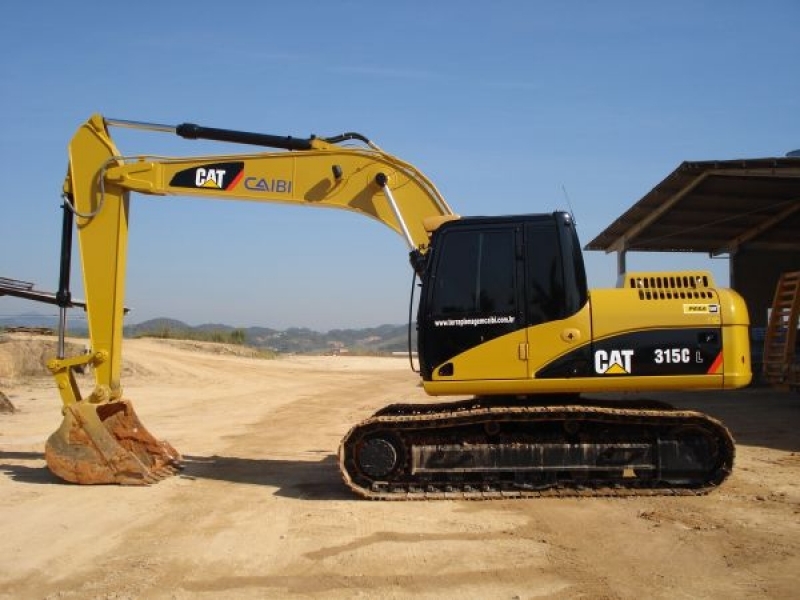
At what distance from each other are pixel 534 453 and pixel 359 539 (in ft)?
7.44

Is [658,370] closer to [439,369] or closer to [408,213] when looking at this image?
[439,369]

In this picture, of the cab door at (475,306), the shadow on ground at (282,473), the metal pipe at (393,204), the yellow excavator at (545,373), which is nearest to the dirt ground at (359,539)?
the shadow on ground at (282,473)

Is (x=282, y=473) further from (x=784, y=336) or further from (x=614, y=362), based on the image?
(x=784, y=336)

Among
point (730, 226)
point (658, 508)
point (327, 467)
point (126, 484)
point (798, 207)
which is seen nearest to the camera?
point (658, 508)

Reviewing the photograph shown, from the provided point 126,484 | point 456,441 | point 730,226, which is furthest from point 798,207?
point 126,484

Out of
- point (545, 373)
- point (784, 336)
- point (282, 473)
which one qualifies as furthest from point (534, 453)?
point (784, 336)

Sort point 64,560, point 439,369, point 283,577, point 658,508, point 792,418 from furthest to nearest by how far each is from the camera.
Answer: point 792,418 → point 439,369 → point 658,508 → point 64,560 → point 283,577

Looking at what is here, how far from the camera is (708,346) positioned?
7.77 m

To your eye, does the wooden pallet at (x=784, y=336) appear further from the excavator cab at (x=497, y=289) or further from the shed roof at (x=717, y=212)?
the excavator cab at (x=497, y=289)

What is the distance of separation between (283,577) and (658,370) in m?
4.29

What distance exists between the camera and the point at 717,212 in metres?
20.8

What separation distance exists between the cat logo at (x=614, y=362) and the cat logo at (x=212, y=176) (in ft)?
15.6

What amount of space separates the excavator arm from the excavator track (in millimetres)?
2165

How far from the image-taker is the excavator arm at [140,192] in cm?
884
